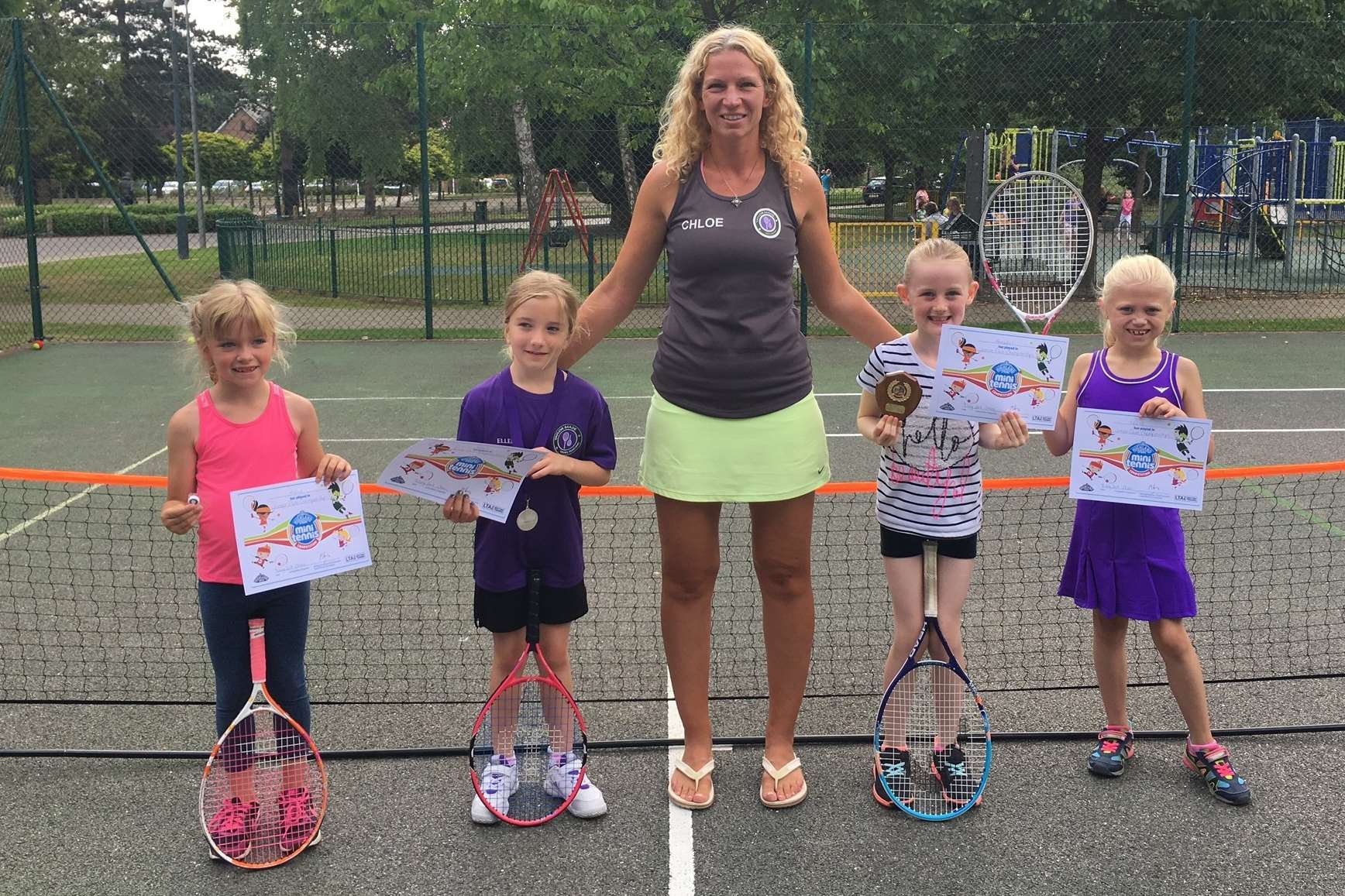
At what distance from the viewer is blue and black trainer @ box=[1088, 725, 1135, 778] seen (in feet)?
11.9

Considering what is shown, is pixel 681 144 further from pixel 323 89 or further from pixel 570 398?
pixel 323 89

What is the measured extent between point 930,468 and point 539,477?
1.09m

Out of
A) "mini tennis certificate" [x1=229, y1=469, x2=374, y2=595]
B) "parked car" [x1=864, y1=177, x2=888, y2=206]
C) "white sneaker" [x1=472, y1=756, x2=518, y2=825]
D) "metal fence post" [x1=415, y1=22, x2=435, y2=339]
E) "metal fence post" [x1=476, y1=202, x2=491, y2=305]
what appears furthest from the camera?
"parked car" [x1=864, y1=177, x2=888, y2=206]

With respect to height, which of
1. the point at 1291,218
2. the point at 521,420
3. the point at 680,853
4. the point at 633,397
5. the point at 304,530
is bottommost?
the point at 680,853

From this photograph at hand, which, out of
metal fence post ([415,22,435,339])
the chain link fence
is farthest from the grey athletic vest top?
metal fence post ([415,22,435,339])

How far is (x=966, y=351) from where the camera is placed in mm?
3160

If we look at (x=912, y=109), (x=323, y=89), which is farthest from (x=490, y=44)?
(x=323, y=89)

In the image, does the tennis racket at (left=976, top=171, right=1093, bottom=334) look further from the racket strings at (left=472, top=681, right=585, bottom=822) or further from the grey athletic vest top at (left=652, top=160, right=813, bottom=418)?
the racket strings at (left=472, top=681, right=585, bottom=822)

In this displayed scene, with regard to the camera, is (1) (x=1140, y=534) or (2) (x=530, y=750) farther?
(2) (x=530, y=750)

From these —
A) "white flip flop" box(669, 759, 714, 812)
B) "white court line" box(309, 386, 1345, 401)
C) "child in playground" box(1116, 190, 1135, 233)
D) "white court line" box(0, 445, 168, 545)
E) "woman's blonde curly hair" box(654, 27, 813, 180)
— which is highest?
"child in playground" box(1116, 190, 1135, 233)

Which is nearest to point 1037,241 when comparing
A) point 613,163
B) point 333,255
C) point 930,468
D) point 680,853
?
point 930,468

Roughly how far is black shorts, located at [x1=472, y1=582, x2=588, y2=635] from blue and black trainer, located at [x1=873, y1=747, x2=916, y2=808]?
96cm

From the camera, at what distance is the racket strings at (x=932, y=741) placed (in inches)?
135

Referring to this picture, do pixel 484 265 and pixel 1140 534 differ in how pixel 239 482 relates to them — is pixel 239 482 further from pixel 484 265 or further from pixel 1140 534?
pixel 484 265
